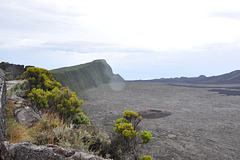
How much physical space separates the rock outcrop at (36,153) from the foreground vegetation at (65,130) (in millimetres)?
2030

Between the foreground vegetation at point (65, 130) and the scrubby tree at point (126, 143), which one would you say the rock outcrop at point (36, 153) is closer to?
the foreground vegetation at point (65, 130)

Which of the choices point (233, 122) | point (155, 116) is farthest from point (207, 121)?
point (155, 116)

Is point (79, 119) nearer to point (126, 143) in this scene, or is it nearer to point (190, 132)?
point (126, 143)

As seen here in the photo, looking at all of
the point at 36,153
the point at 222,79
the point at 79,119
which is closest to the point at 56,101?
the point at 79,119

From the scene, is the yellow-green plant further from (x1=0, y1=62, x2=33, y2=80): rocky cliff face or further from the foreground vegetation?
(x1=0, y1=62, x2=33, y2=80): rocky cliff face

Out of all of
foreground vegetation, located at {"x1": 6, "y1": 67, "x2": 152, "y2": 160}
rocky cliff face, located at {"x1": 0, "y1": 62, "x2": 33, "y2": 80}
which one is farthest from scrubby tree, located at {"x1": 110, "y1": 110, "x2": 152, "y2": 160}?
rocky cliff face, located at {"x1": 0, "y1": 62, "x2": 33, "y2": 80}

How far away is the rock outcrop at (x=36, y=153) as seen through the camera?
3.61 metres

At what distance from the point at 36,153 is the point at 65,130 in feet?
11.0

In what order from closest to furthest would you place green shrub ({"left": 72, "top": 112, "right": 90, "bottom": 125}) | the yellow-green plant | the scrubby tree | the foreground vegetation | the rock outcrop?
the rock outcrop, the foreground vegetation, the scrubby tree, the yellow-green plant, green shrub ({"left": 72, "top": 112, "right": 90, "bottom": 125})

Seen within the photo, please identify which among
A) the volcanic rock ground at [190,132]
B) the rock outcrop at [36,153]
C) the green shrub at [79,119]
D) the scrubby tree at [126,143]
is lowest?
the volcanic rock ground at [190,132]

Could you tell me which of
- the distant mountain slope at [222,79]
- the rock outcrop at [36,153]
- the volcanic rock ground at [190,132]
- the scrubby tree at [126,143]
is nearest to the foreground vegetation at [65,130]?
the scrubby tree at [126,143]

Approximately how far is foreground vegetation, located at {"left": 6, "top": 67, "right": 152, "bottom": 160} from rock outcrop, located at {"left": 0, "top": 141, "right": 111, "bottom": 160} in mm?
2030

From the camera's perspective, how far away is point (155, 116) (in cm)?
1822

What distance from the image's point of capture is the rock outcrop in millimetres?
3609
